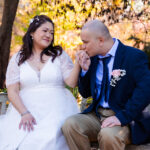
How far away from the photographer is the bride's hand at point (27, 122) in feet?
8.82

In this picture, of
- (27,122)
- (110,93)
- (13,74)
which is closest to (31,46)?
(13,74)

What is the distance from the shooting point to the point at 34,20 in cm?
328

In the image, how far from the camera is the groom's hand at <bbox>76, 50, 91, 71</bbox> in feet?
8.61

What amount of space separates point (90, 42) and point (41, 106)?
950 mm

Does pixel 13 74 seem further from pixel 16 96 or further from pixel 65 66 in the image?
pixel 65 66

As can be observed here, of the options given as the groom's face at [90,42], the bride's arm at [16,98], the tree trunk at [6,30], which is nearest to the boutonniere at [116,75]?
the groom's face at [90,42]

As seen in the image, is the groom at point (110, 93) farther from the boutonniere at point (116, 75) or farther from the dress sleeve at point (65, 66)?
the dress sleeve at point (65, 66)

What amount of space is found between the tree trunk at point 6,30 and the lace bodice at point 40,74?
3.74m

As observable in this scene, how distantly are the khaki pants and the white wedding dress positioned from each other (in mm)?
199

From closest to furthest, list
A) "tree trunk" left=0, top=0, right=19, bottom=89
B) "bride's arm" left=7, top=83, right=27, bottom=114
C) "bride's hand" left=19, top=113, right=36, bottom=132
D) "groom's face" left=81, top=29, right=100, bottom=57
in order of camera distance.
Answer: "groom's face" left=81, top=29, right=100, bottom=57, "bride's hand" left=19, top=113, right=36, bottom=132, "bride's arm" left=7, top=83, right=27, bottom=114, "tree trunk" left=0, top=0, right=19, bottom=89

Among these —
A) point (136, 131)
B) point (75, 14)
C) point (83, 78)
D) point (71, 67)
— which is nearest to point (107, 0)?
point (75, 14)

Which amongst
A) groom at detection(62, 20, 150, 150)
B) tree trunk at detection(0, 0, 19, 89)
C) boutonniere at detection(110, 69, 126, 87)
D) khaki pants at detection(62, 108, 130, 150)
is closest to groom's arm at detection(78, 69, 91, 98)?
groom at detection(62, 20, 150, 150)

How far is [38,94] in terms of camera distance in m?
3.02

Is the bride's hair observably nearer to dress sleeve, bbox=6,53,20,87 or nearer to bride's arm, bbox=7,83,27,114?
dress sleeve, bbox=6,53,20,87
